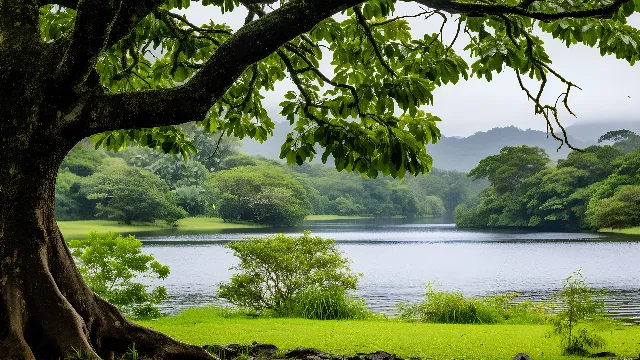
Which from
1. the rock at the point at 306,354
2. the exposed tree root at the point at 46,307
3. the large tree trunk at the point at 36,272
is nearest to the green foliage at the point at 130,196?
the rock at the point at 306,354

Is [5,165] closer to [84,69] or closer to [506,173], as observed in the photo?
[84,69]

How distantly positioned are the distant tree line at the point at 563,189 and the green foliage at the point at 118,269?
38.3m

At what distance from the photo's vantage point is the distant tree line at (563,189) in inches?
1742

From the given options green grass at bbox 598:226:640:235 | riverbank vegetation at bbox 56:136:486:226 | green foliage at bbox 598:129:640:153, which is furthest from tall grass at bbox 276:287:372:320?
green foliage at bbox 598:129:640:153

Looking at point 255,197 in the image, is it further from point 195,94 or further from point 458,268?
point 195,94

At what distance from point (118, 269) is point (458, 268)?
18.2 meters

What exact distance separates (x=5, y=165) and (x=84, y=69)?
799 millimetres

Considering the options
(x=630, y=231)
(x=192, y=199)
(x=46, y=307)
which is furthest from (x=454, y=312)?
(x=192, y=199)

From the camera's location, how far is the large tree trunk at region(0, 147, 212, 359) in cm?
354

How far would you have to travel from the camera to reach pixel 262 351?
5305 mm

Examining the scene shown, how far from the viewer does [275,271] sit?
1234 centimetres

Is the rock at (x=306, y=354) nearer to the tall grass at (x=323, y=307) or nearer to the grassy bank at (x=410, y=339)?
the grassy bank at (x=410, y=339)

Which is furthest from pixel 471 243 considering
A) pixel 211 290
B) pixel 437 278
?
pixel 211 290

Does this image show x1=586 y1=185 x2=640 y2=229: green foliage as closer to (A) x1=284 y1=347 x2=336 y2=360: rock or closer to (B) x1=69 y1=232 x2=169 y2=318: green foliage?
(B) x1=69 y1=232 x2=169 y2=318: green foliage
